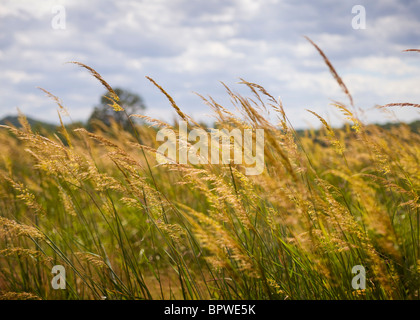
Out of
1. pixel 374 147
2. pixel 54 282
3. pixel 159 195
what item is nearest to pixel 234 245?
pixel 159 195

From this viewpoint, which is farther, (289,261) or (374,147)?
(289,261)

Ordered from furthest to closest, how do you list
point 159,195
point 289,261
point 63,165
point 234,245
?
point 289,261 → point 63,165 → point 159,195 → point 234,245

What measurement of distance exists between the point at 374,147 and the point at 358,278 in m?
0.76

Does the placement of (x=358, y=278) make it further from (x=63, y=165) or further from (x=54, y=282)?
(x=54, y=282)

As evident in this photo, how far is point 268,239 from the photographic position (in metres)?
2.09

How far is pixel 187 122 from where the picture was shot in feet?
5.63

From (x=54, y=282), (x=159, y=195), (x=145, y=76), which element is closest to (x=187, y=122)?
(x=145, y=76)

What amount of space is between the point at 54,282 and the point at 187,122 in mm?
1579

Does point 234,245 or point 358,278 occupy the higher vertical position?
point 234,245
